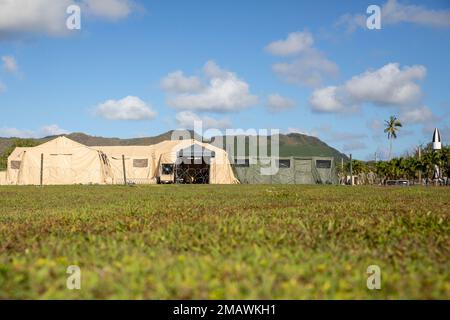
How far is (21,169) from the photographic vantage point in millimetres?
37344

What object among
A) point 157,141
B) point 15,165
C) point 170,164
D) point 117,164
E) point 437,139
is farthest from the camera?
point 157,141

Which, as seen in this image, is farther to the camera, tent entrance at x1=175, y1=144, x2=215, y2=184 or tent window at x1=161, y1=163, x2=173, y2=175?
tent window at x1=161, y1=163, x2=173, y2=175

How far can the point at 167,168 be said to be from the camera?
41500mm

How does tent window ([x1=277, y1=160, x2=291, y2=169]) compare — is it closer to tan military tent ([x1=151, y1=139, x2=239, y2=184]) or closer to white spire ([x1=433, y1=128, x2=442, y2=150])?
tan military tent ([x1=151, y1=139, x2=239, y2=184])

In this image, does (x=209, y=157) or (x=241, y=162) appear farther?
(x=241, y=162)

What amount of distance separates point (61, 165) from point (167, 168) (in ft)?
28.5

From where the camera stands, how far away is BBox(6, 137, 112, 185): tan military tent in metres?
A: 36.9

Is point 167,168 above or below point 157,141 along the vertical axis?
below

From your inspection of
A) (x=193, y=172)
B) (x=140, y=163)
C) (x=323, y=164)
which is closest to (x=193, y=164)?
(x=193, y=172)

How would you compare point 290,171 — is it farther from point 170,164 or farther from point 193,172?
point 170,164

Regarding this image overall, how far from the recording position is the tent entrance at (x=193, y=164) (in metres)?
39.9

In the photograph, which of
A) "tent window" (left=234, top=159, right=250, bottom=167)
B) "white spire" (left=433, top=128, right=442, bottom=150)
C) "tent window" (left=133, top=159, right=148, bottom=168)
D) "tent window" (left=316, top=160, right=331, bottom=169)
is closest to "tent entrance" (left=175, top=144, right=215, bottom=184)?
"tent window" (left=234, top=159, right=250, bottom=167)

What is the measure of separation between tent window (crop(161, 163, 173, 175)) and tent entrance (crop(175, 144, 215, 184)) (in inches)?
21.5
